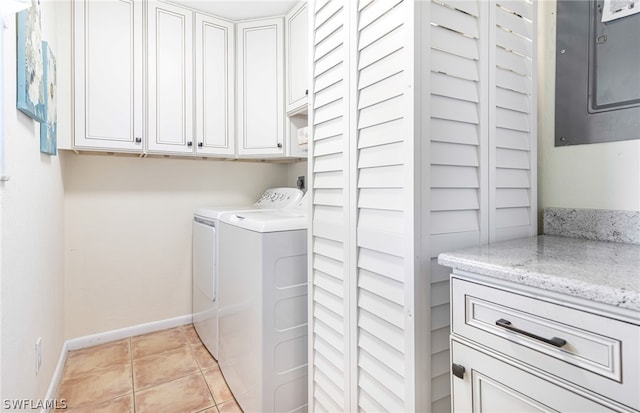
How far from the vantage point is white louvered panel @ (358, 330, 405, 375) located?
95 centimetres

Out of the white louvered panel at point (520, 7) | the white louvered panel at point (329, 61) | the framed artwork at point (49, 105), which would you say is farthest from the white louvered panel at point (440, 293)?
the framed artwork at point (49, 105)

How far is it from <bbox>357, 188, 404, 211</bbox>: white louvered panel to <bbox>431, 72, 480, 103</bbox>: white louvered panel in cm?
32

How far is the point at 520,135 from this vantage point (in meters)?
1.13

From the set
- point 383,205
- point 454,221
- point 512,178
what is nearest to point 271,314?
point 383,205

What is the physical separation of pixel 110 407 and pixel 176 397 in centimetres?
32

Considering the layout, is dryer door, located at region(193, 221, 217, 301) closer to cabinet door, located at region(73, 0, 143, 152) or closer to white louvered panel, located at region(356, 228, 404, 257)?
cabinet door, located at region(73, 0, 143, 152)

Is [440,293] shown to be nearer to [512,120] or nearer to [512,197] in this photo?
[512,197]

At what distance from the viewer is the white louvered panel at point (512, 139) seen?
107 cm

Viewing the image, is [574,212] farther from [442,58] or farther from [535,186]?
[442,58]

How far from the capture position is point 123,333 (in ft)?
7.91

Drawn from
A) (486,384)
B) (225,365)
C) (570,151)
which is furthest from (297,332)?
(570,151)

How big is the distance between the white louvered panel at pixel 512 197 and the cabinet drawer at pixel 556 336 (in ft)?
1.38

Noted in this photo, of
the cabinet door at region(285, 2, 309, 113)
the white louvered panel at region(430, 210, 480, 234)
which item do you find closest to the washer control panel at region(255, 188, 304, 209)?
the cabinet door at region(285, 2, 309, 113)

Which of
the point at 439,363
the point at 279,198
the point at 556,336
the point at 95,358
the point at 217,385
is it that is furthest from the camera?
the point at 279,198
